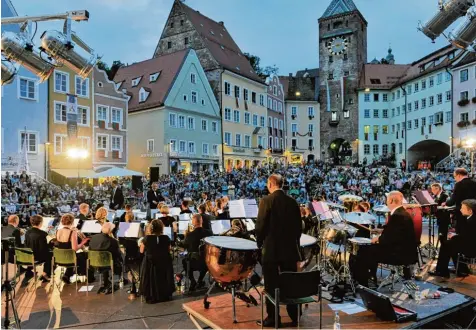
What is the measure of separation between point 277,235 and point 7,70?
411 cm

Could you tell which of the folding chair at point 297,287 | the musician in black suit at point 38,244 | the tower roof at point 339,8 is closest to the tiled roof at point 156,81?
the musician in black suit at point 38,244

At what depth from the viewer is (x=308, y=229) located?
11406 mm

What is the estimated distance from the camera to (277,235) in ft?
16.7

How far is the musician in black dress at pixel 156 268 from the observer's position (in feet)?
22.5

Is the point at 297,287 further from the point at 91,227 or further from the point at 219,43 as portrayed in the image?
the point at 219,43

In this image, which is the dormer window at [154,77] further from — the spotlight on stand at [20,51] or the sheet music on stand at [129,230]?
the spotlight on stand at [20,51]

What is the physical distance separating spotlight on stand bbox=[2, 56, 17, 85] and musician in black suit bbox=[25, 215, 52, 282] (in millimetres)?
3894

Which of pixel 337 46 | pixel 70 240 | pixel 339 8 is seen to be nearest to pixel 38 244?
pixel 70 240

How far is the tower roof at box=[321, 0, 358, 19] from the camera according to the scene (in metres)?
59.6

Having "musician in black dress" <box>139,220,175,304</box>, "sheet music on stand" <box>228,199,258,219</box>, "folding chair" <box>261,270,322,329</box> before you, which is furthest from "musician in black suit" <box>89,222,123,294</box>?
"folding chair" <box>261,270,322,329</box>

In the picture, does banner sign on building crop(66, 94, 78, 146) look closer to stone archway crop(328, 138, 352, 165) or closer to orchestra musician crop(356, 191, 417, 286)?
orchestra musician crop(356, 191, 417, 286)

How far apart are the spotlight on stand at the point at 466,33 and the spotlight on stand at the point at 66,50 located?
5112mm

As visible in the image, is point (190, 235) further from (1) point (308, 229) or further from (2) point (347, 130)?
(2) point (347, 130)

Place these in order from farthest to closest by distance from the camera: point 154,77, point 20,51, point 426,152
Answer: point 426,152, point 154,77, point 20,51
